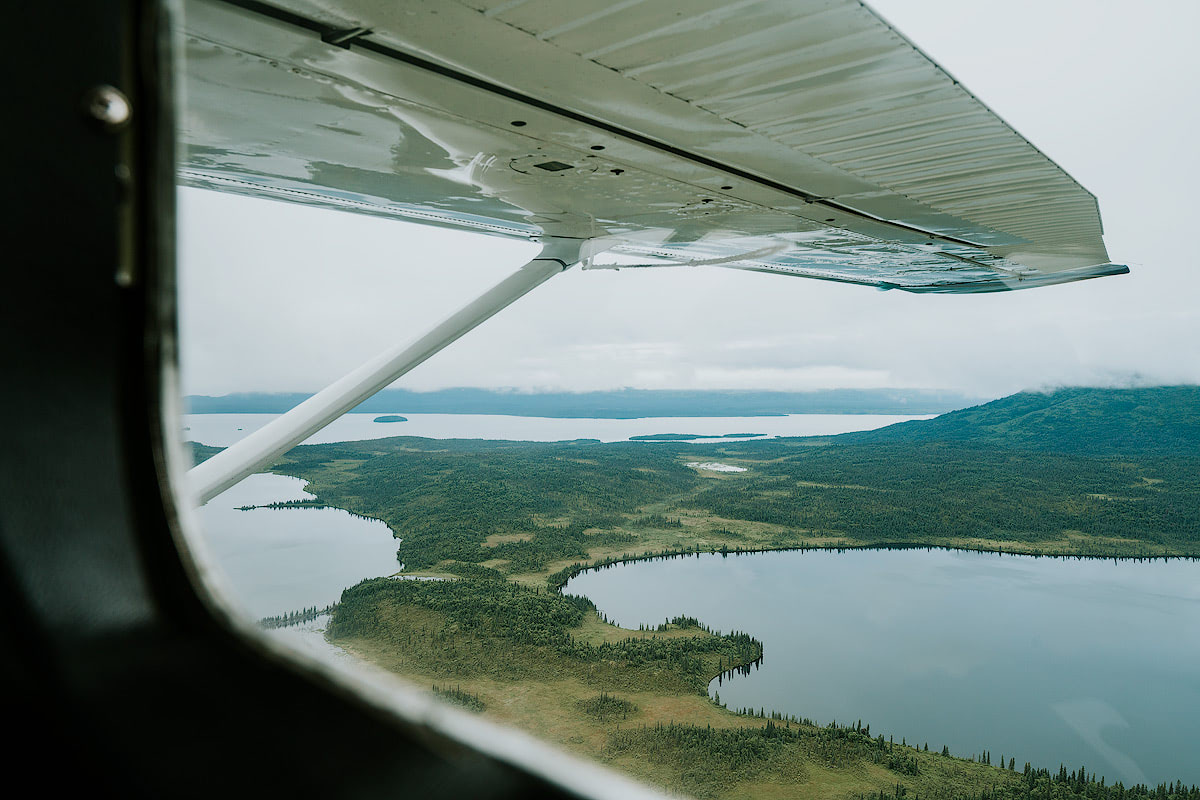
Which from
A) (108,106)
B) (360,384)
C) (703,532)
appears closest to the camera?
(108,106)

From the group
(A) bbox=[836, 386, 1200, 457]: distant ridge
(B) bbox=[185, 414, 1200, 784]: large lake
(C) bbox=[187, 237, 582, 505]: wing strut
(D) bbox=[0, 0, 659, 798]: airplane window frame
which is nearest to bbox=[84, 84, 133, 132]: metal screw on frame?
(D) bbox=[0, 0, 659, 798]: airplane window frame

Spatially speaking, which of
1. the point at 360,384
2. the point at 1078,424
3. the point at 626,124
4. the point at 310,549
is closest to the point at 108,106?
the point at 626,124

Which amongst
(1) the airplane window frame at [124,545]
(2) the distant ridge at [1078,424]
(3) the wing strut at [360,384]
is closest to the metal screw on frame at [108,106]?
(1) the airplane window frame at [124,545]

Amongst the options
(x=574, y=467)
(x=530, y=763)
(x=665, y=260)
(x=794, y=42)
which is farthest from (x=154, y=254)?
(x=574, y=467)

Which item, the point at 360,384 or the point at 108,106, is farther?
the point at 360,384

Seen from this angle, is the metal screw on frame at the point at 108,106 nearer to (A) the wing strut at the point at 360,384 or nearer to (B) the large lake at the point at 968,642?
(A) the wing strut at the point at 360,384

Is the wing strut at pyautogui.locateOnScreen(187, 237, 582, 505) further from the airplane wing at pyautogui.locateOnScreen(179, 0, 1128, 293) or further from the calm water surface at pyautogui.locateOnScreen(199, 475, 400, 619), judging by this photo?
the calm water surface at pyautogui.locateOnScreen(199, 475, 400, 619)

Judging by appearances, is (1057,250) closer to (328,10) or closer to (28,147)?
(328,10)

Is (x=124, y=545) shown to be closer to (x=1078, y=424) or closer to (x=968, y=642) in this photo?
(x=968, y=642)
